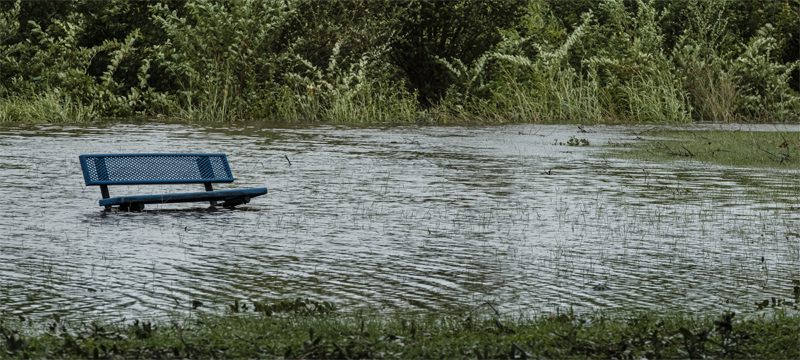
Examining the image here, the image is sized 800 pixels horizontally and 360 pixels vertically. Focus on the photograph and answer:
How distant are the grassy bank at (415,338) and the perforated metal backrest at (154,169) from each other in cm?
613

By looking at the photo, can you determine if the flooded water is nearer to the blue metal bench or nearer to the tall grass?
the blue metal bench

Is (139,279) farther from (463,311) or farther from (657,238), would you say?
(657,238)

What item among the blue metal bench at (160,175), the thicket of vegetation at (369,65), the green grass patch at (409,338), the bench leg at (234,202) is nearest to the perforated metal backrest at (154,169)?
the blue metal bench at (160,175)

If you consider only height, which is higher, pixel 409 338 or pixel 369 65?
pixel 369 65

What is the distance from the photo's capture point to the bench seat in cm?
1323

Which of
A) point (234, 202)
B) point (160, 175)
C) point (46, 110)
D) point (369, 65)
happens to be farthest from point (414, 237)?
point (369, 65)

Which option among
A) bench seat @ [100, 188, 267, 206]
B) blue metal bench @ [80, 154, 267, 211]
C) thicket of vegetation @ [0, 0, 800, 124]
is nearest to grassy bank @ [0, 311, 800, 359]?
bench seat @ [100, 188, 267, 206]

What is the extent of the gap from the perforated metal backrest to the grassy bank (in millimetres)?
6132

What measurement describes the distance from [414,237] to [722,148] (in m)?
10.3

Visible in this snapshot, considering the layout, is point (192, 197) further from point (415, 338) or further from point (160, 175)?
point (415, 338)

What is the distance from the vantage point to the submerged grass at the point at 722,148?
1912cm

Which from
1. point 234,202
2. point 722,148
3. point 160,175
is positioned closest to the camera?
point 234,202

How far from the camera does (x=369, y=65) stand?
27859mm

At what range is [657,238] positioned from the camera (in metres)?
11.8
